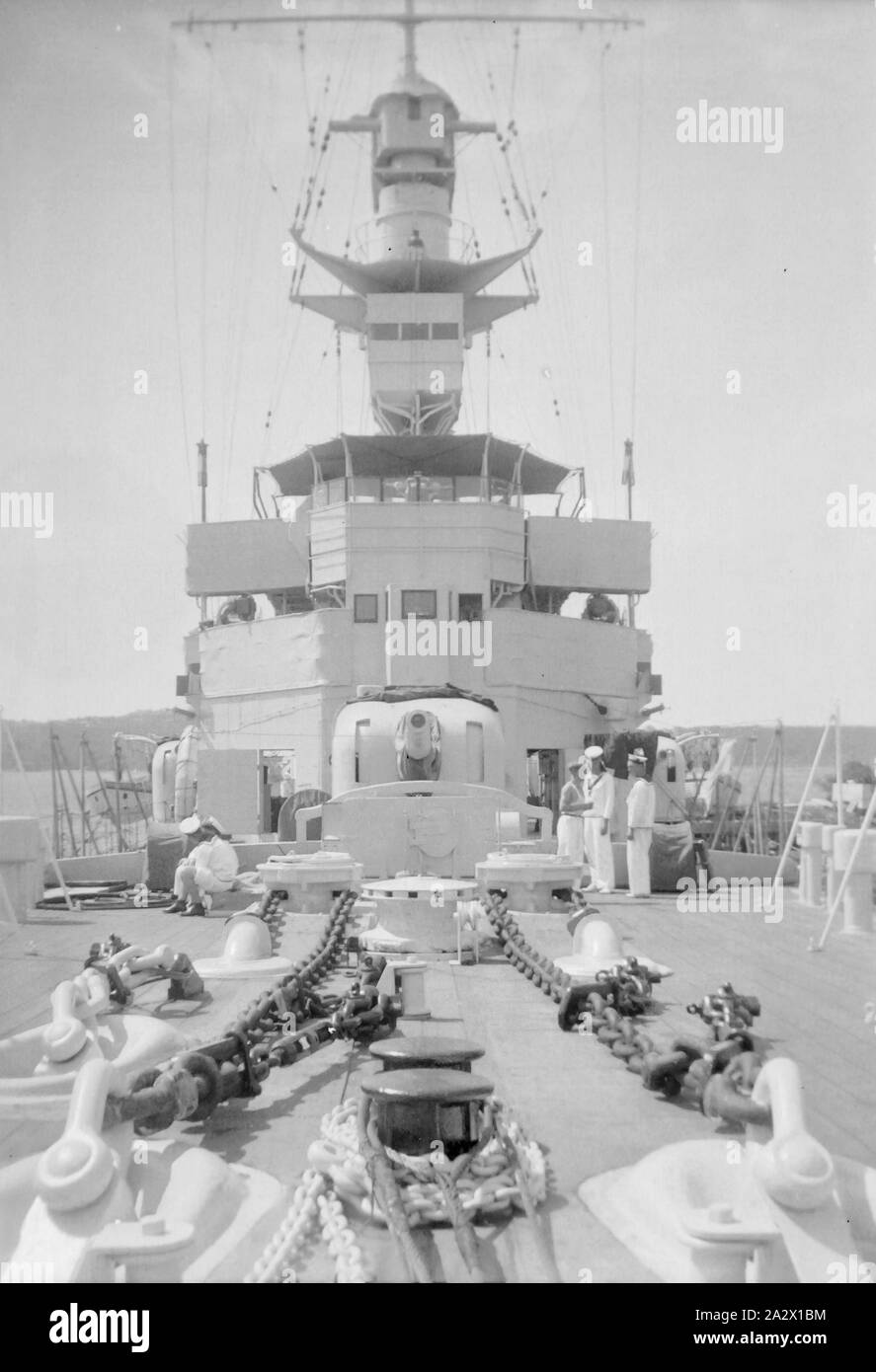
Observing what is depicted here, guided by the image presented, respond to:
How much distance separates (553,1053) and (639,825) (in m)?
4.92

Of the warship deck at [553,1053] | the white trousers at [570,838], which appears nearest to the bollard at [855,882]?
the warship deck at [553,1053]

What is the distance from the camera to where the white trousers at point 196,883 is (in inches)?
304

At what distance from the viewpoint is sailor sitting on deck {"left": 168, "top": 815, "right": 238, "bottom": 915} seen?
25.3 feet

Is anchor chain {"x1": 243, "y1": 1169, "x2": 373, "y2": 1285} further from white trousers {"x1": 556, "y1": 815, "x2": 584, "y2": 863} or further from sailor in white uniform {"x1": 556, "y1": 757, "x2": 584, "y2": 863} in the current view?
white trousers {"x1": 556, "y1": 815, "x2": 584, "y2": 863}

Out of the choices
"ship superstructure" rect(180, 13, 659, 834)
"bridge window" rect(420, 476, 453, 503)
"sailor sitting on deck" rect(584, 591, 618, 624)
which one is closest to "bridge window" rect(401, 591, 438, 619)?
"ship superstructure" rect(180, 13, 659, 834)

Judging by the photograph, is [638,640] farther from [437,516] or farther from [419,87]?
[419,87]

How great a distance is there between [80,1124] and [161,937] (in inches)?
185

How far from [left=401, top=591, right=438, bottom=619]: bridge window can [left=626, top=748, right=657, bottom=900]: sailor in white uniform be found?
266 inches

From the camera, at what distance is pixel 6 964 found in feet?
18.2

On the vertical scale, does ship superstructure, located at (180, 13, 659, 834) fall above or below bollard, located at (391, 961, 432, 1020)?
above

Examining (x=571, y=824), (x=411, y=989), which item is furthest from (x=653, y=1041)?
(x=571, y=824)

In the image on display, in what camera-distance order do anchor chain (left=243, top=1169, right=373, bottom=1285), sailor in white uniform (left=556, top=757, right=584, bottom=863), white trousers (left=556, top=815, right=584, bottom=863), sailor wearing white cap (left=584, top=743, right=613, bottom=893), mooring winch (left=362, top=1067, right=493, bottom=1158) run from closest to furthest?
anchor chain (left=243, top=1169, right=373, bottom=1285) < mooring winch (left=362, top=1067, right=493, bottom=1158) < sailor wearing white cap (left=584, top=743, right=613, bottom=893) < sailor in white uniform (left=556, top=757, right=584, bottom=863) < white trousers (left=556, top=815, right=584, bottom=863)

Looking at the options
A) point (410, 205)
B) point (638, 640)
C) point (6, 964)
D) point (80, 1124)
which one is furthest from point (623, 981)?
point (410, 205)

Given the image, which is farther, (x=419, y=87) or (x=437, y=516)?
(x=419, y=87)
